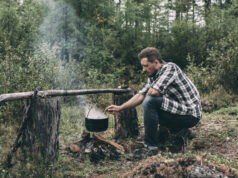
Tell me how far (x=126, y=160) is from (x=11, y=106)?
2.49 m

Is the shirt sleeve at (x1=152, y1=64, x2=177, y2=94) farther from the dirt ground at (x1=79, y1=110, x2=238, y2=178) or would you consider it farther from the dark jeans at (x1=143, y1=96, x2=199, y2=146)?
the dirt ground at (x1=79, y1=110, x2=238, y2=178)

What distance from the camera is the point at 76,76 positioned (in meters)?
8.19

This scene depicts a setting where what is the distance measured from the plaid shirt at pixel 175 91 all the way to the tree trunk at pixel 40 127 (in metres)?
1.62

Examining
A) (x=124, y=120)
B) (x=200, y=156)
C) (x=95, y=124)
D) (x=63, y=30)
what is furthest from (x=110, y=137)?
(x=63, y=30)

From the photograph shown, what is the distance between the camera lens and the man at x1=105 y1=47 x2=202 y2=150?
3.81m

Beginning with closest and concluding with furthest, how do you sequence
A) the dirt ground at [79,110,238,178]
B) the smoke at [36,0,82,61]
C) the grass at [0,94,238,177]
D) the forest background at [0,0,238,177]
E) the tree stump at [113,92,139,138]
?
1. the dirt ground at [79,110,238,178]
2. the grass at [0,94,238,177]
3. the tree stump at [113,92,139,138]
4. the forest background at [0,0,238,177]
5. the smoke at [36,0,82,61]

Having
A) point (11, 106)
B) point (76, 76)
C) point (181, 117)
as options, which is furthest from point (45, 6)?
point (181, 117)

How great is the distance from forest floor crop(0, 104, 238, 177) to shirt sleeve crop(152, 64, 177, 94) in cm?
92

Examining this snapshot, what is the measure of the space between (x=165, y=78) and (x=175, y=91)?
353 mm

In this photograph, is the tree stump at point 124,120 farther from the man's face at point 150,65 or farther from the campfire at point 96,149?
the man's face at point 150,65

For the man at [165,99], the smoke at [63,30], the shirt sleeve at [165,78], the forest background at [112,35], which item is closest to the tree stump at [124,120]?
the man at [165,99]

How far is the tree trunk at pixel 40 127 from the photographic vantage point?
2.96 m

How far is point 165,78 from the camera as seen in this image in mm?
3762

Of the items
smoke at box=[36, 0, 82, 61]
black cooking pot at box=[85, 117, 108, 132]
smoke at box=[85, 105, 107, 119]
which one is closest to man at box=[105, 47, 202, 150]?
smoke at box=[85, 105, 107, 119]
